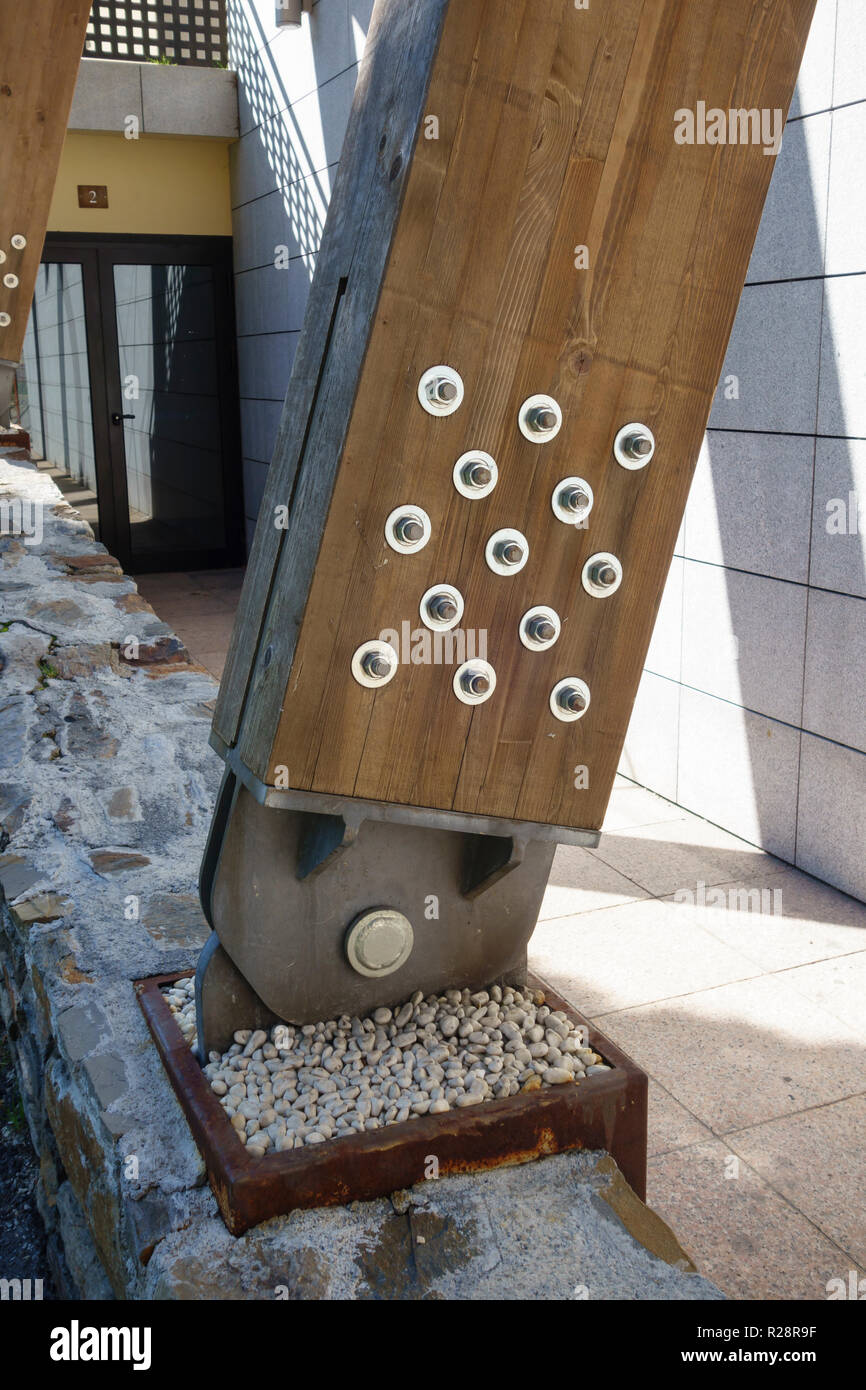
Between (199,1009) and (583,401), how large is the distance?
997 mm

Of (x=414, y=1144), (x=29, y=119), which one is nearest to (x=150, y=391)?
(x=29, y=119)

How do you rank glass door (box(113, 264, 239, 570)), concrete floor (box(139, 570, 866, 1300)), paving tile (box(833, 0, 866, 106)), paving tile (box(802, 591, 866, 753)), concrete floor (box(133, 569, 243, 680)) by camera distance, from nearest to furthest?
concrete floor (box(139, 570, 866, 1300)) → paving tile (box(833, 0, 866, 106)) → paving tile (box(802, 591, 866, 753)) → concrete floor (box(133, 569, 243, 680)) → glass door (box(113, 264, 239, 570))

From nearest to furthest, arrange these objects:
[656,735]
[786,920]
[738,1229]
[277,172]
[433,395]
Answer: [433,395] < [738,1229] < [786,920] < [656,735] < [277,172]

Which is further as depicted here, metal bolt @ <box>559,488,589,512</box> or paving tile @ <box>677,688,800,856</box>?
paving tile @ <box>677,688,800,856</box>

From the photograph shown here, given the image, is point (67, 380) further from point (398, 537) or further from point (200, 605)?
→ point (398, 537)

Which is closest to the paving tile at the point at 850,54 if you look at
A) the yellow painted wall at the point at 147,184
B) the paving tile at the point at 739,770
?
the paving tile at the point at 739,770

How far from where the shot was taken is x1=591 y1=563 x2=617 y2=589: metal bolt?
59.6 inches

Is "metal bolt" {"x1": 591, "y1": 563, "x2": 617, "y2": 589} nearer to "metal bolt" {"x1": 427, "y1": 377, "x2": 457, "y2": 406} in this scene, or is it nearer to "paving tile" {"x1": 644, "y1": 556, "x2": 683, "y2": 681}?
"metal bolt" {"x1": 427, "y1": 377, "x2": 457, "y2": 406}

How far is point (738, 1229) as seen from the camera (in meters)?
2.24

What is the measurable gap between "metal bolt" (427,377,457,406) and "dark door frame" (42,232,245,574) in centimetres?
837

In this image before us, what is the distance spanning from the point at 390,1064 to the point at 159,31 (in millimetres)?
9215

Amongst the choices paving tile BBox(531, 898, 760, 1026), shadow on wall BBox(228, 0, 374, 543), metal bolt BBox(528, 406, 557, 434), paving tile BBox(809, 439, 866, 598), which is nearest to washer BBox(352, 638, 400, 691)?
metal bolt BBox(528, 406, 557, 434)

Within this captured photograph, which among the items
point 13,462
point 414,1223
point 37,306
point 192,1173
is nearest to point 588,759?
point 414,1223
